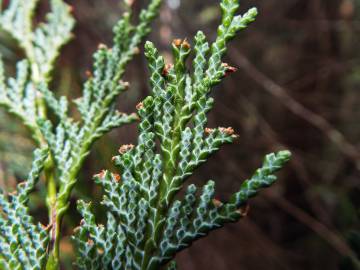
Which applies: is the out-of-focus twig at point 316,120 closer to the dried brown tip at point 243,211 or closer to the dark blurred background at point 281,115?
the dark blurred background at point 281,115

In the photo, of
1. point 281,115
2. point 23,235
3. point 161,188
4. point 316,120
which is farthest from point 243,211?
point 281,115

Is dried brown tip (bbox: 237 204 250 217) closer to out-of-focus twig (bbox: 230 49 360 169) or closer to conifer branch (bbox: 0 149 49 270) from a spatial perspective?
conifer branch (bbox: 0 149 49 270)

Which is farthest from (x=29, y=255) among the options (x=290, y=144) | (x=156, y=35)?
(x=290, y=144)

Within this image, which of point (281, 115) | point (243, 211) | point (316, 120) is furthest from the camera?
point (281, 115)

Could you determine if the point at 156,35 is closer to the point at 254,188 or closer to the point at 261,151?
the point at 261,151

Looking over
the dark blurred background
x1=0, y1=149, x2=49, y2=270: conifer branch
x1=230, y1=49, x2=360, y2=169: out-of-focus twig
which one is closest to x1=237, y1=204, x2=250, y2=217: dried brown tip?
x1=0, y1=149, x2=49, y2=270: conifer branch

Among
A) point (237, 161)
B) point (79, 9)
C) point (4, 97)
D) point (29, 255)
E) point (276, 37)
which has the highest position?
point (276, 37)

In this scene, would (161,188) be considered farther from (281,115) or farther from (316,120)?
(281,115)

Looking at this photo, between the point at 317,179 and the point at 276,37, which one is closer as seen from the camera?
the point at 317,179
